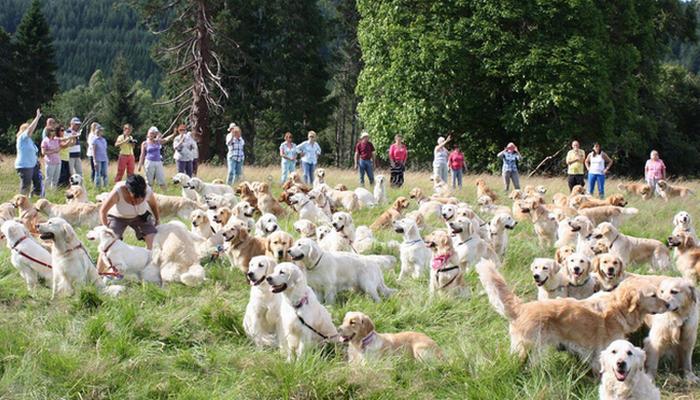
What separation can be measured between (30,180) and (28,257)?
22.7 feet

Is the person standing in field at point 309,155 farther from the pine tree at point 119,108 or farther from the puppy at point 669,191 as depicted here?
the pine tree at point 119,108

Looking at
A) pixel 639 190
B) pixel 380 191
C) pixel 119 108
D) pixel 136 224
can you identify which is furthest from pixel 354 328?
pixel 119 108

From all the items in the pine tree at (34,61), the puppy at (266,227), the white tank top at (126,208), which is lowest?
the puppy at (266,227)

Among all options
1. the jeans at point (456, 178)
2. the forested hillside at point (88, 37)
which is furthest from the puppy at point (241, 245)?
the forested hillside at point (88, 37)

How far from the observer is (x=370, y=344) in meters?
5.73

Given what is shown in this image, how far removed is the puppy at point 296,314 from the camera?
19.1 ft

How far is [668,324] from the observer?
5.89 m

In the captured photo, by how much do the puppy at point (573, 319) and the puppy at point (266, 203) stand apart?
7.68 metres

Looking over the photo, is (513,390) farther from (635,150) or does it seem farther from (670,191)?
(635,150)

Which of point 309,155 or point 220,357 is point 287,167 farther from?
point 220,357

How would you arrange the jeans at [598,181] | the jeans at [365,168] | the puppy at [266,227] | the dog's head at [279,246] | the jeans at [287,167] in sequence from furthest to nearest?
the jeans at [365,168] → the jeans at [287,167] → the jeans at [598,181] → the puppy at [266,227] → the dog's head at [279,246]

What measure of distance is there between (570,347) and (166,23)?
89.3 feet

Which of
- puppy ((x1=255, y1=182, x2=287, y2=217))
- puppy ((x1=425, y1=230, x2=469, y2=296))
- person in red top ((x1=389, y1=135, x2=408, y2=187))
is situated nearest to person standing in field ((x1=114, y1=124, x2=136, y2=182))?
puppy ((x1=255, y1=182, x2=287, y2=217))

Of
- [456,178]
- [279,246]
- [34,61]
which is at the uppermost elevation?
[34,61]
